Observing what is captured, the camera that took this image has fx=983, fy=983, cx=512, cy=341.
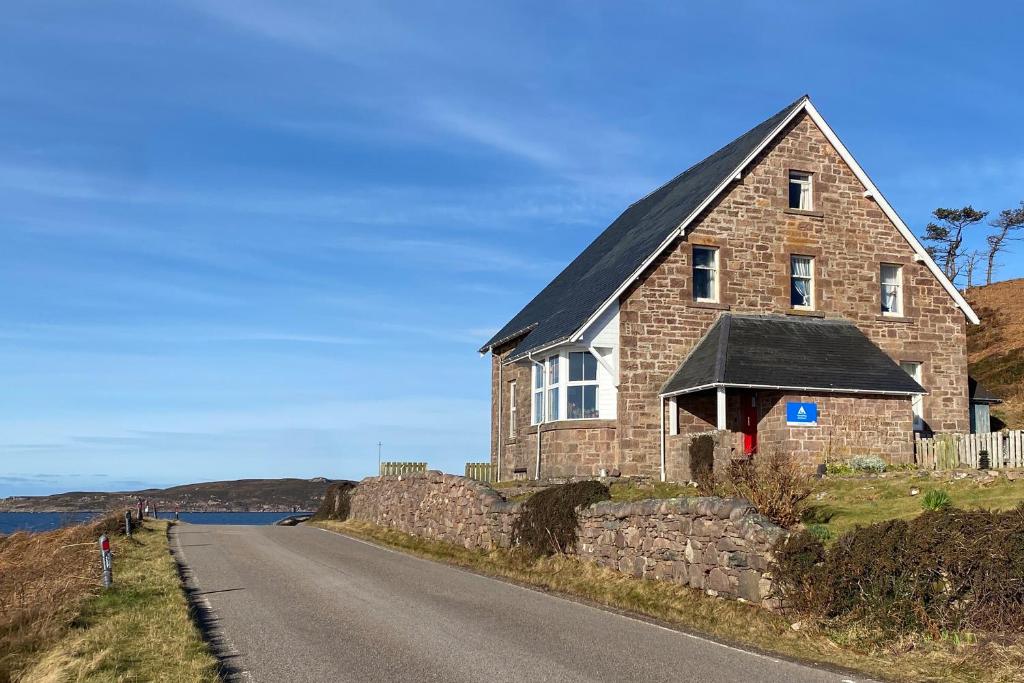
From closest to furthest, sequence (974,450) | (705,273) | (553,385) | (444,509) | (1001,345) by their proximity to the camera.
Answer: (974,450)
(444,509)
(553,385)
(705,273)
(1001,345)

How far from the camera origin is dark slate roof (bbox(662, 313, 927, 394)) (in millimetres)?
25312

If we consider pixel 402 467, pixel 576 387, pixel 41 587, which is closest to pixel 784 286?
pixel 576 387

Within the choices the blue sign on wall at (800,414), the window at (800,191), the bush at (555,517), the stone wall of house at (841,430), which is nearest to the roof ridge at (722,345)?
the stone wall of house at (841,430)

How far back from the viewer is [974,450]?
22188 mm

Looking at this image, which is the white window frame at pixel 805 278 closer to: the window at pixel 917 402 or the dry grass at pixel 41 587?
the window at pixel 917 402

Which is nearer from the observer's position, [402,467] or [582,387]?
[582,387]

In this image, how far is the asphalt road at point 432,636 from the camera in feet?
30.0

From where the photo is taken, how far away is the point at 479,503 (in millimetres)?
21953

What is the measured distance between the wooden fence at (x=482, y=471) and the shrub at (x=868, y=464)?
1426 centimetres

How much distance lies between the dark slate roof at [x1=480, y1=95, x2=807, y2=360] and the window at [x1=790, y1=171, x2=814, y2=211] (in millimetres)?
1719

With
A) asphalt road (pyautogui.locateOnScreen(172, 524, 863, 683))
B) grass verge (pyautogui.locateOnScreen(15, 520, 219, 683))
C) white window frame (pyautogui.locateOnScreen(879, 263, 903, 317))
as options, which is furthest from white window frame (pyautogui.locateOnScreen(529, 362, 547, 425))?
grass verge (pyautogui.locateOnScreen(15, 520, 219, 683))

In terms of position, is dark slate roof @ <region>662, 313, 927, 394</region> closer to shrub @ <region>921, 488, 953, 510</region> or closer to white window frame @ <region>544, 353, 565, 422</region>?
white window frame @ <region>544, 353, 565, 422</region>

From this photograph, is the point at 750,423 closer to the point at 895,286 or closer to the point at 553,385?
the point at 553,385

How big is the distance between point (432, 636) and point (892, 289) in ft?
78.8
